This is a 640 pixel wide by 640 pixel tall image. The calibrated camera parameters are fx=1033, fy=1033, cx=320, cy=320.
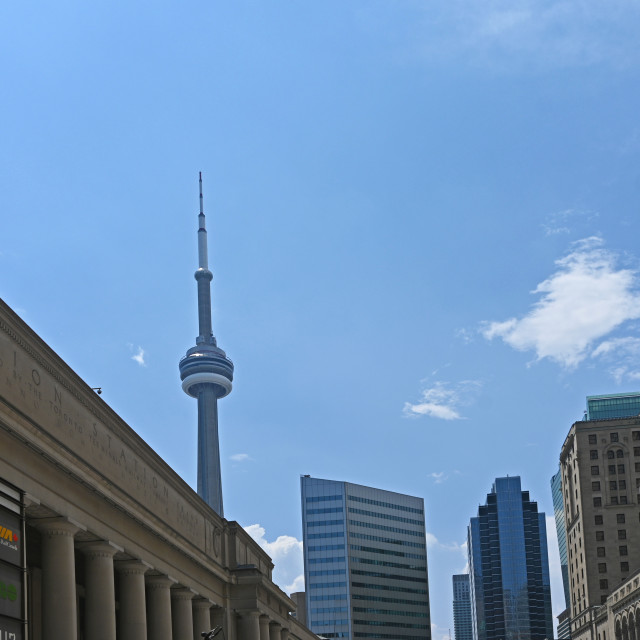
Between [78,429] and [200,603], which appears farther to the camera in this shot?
[200,603]

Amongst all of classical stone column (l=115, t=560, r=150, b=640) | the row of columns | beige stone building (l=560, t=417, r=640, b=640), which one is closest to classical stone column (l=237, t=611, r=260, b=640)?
the row of columns

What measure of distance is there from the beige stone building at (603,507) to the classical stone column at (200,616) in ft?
375

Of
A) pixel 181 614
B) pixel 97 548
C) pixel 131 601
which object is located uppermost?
pixel 97 548

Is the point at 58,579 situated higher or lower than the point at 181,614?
higher

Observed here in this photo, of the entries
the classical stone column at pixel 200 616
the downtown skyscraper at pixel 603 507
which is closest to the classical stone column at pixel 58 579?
the classical stone column at pixel 200 616

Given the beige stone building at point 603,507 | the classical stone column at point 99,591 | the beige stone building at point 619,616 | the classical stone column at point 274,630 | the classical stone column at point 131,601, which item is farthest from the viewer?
the beige stone building at point 603,507

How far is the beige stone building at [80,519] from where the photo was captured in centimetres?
3797

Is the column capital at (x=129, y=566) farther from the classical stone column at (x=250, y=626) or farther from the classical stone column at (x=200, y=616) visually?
the classical stone column at (x=250, y=626)

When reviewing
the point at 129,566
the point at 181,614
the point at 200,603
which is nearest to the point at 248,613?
the point at 200,603

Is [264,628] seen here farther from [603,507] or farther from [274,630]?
[603,507]

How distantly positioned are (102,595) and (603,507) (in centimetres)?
14429

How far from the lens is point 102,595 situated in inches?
→ 1855

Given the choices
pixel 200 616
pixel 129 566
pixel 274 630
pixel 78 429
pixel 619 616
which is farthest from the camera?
pixel 619 616

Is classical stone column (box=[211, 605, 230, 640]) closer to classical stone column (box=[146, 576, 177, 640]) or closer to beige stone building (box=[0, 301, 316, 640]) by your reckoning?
beige stone building (box=[0, 301, 316, 640])
